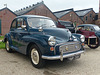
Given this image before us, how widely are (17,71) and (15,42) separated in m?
1.81

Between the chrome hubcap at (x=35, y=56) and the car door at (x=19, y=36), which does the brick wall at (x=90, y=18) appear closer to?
the car door at (x=19, y=36)

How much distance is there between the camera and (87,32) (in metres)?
7.45

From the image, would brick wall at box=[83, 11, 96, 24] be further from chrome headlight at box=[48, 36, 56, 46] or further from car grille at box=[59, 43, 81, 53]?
chrome headlight at box=[48, 36, 56, 46]

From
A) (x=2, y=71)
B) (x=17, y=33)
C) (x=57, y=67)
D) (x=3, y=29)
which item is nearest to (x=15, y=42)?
(x=17, y=33)

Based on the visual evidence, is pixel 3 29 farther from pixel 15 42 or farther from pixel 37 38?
pixel 37 38

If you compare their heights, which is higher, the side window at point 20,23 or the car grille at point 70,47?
the side window at point 20,23

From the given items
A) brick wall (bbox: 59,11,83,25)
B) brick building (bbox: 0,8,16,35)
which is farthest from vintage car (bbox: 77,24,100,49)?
brick wall (bbox: 59,11,83,25)

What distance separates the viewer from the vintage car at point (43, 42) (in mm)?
3404

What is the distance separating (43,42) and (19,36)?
5.41 ft

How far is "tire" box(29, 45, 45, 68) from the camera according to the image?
3.62 meters

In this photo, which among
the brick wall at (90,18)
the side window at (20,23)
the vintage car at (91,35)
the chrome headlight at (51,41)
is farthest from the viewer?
the brick wall at (90,18)

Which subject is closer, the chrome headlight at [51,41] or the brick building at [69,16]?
the chrome headlight at [51,41]

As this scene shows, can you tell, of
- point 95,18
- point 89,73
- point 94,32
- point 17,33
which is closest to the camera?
point 89,73

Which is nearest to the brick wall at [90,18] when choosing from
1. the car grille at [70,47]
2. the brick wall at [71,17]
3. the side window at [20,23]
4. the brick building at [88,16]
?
the brick building at [88,16]
